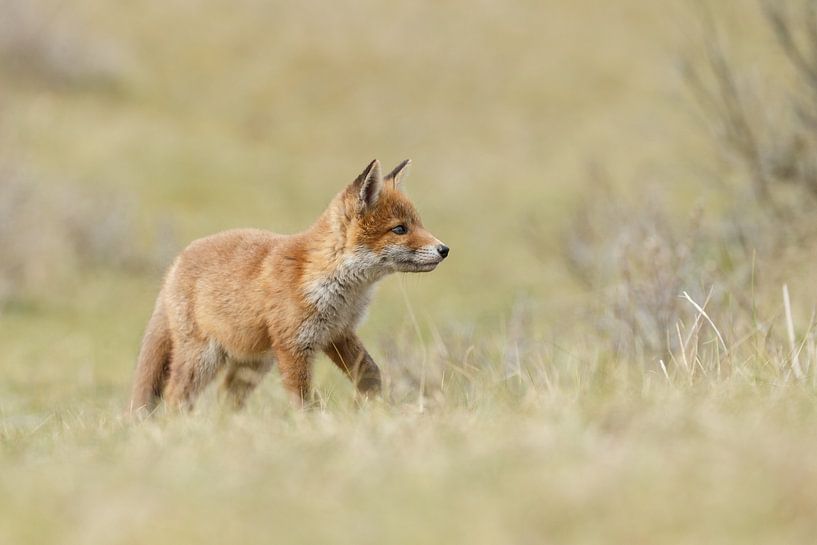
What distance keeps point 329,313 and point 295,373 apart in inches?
15.3

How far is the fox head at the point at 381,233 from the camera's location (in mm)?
6551

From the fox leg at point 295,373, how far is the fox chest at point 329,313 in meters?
0.08

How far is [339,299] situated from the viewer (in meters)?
6.50

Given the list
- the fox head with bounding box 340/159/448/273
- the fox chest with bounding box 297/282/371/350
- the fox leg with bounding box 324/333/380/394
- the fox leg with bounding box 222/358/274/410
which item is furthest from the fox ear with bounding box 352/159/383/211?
the fox leg with bounding box 222/358/274/410

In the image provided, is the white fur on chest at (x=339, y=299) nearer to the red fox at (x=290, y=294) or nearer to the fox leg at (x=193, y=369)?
the red fox at (x=290, y=294)

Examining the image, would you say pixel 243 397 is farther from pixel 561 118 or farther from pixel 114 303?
pixel 561 118

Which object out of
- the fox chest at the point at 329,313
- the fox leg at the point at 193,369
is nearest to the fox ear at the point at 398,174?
the fox chest at the point at 329,313

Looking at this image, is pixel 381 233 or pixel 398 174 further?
pixel 398 174

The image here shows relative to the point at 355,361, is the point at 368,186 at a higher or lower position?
higher

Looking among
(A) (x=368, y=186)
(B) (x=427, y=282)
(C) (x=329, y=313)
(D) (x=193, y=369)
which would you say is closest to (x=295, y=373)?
(C) (x=329, y=313)

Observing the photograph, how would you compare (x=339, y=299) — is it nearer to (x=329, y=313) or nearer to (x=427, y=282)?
(x=329, y=313)

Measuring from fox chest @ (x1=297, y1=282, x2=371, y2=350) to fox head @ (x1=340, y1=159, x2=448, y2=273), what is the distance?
21 cm

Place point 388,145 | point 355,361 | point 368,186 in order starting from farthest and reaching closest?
point 388,145
point 355,361
point 368,186

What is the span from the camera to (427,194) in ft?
93.1
